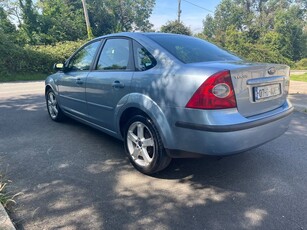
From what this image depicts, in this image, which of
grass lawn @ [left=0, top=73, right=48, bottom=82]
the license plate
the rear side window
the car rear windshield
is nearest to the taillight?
the license plate

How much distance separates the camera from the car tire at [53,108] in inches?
208

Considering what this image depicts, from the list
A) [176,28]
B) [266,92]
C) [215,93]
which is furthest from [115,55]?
[176,28]

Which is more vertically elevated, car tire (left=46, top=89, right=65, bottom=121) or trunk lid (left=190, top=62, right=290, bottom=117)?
trunk lid (left=190, top=62, right=290, bottom=117)

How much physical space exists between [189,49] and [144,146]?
130 centimetres

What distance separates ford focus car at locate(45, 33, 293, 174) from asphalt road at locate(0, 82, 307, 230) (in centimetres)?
38

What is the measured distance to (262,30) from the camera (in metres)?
40.2

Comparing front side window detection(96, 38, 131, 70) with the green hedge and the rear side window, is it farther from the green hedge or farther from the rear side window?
the green hedge

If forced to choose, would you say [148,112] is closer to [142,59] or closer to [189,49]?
[142,59]

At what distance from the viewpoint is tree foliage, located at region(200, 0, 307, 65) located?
32216 millimetres

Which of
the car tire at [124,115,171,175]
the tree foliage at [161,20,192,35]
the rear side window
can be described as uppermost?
the tree foliage at [161,20,192,35]

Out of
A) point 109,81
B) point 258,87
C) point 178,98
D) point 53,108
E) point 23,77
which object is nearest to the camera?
point 178,98

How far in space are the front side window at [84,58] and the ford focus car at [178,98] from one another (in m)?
0.12

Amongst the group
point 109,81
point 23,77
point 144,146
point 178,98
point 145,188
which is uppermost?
point 109,81

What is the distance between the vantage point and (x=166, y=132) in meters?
2.83
